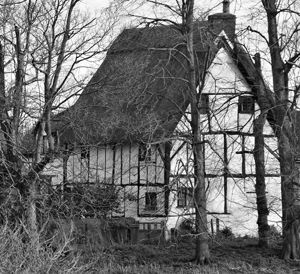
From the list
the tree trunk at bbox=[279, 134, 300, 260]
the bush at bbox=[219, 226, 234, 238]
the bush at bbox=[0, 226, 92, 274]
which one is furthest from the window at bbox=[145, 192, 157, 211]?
the bush at bbox=[0, 226, 92, 274]

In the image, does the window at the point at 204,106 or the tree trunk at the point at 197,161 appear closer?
the tree trunk at the point at 197,161

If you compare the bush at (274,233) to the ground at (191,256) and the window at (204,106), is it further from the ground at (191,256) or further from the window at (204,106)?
the window at (204,106)

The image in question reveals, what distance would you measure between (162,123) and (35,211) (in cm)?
426

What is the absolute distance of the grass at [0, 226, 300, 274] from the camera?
402 inches

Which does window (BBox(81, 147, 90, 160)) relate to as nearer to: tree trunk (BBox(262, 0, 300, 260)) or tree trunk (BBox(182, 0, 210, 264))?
tree trunk (BBox(182, 0, 210, 264))

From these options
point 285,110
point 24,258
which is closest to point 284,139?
point 285,110

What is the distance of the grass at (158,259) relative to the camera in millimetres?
10219

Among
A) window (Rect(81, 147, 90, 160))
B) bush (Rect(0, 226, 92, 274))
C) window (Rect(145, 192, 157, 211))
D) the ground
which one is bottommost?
the ground

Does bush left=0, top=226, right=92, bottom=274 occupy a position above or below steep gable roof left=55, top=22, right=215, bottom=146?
below

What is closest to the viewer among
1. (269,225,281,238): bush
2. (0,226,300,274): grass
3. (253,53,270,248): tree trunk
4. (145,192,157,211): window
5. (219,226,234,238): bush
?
(0,226,300,274): grass

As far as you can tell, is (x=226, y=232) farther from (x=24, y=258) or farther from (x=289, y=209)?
(x=24, y=258)

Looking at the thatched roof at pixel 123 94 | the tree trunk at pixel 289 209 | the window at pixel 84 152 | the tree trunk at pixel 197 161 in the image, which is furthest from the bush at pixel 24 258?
the tree trunk at pixel 289 209

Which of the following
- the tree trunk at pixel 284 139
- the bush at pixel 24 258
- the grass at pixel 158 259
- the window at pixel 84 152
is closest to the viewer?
the bush at pixel 24 258

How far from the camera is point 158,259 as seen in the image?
641 inches
